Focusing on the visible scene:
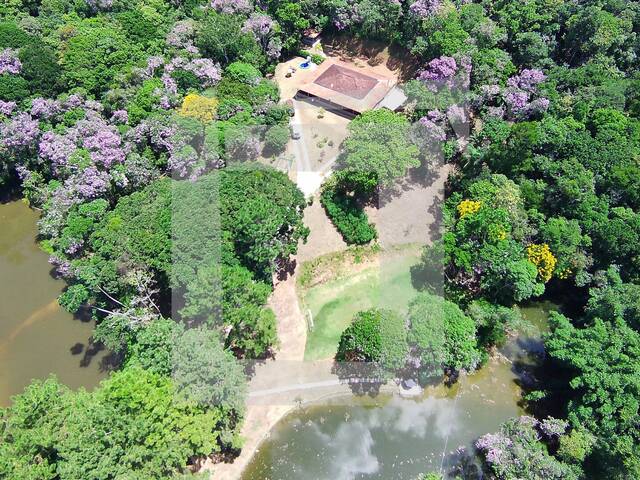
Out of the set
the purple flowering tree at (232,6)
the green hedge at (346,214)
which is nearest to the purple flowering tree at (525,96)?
the green hedge at (346,214)

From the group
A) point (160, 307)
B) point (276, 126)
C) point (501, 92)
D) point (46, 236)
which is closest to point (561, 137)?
point (501, 92)

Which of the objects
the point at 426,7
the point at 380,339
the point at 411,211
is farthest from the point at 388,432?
the point at 426,7

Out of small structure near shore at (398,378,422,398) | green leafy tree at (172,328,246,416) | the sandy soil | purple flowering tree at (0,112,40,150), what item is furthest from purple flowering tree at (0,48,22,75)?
small structure near shore at (398,378,422,398)

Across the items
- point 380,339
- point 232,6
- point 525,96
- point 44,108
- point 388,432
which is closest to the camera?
point 380,339

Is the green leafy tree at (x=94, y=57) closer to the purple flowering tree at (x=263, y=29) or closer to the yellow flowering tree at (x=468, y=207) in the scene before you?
the purple flowering tree at (x=263, y=29)

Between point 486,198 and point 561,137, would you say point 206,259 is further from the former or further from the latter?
point 561,137

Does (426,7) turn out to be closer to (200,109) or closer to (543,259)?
(200,109)
